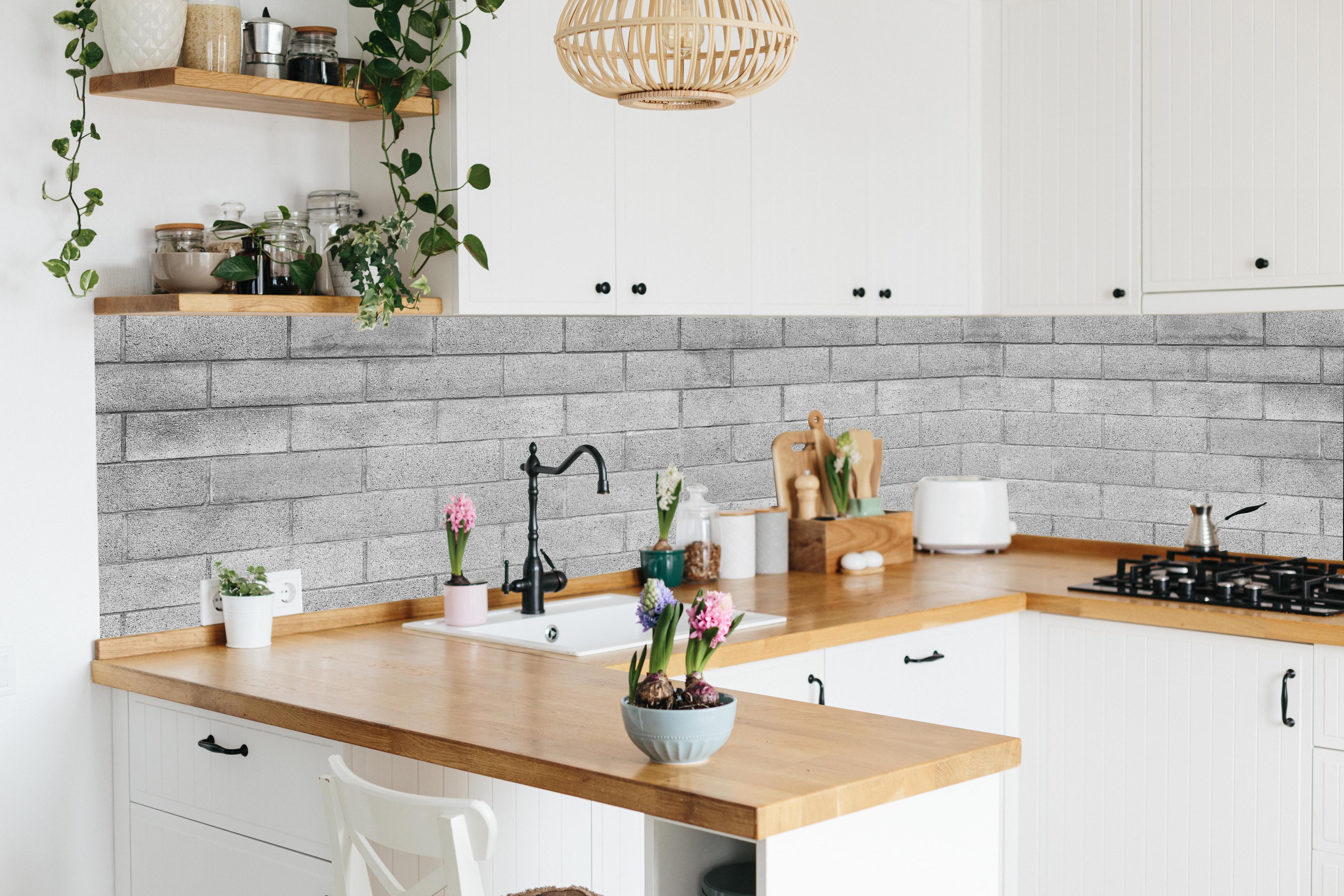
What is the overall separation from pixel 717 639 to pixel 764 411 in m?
2.03

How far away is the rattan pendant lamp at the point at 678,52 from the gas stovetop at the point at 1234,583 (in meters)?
1.74

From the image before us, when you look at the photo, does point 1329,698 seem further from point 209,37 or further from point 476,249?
point 209,37

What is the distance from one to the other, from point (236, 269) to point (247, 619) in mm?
666

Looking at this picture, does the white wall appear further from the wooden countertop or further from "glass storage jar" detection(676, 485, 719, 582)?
"glass storage jar" detection(676, 485, 719, 582)

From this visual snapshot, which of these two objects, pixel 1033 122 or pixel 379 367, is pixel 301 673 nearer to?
pixel 379 367

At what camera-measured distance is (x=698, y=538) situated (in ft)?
11.9

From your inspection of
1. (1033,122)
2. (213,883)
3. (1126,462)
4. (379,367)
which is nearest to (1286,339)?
(1126,462)

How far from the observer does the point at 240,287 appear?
2.70 metres

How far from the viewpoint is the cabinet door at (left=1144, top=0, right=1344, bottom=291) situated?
3.41 m

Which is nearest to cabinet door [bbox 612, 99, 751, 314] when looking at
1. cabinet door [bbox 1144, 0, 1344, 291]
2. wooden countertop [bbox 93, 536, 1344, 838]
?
wooden countertop [bbox 93, 536, 1344, 838]

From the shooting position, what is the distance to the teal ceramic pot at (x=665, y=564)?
11.6 feet

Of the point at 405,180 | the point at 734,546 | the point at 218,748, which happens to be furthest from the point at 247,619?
the point at 734,546

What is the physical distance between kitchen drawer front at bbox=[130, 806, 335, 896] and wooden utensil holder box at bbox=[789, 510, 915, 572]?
5.75 feet

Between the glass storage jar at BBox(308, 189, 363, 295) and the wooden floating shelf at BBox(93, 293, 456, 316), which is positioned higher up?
the glass storage jar at BBox(308, 189, 363, 295)
